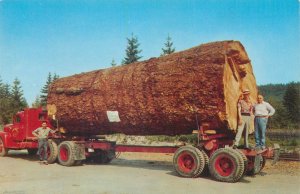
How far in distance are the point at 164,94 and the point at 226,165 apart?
9.27ft

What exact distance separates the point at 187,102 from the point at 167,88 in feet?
2.62

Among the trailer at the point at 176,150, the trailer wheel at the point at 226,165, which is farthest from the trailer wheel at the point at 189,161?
the trailer wheel at the point at 226,165

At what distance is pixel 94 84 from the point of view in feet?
43.6

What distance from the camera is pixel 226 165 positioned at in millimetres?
9859

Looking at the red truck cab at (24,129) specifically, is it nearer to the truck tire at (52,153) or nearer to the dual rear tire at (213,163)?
the truck tire at (52,153)

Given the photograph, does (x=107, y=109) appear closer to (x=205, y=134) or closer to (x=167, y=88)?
(x=167, y=88)

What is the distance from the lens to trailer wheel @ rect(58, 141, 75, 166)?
1331 centimetres

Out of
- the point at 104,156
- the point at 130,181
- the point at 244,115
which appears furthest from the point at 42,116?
the point at 244,115

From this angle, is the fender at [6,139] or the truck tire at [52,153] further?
the fender at [6,139]

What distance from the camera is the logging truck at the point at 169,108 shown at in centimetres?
1021

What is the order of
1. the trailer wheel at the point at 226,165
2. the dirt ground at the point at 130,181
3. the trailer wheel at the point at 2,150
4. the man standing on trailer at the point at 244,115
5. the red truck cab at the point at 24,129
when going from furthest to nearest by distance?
the trailer wheel at the point at 2,150 < the red truck cab at the point at 24,129 < the man standing on trailer at the point at 244,115 < the trailer wheel at the point at 226,165 < the dirt ground at the point at 130,181

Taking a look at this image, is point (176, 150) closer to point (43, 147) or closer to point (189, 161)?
point (189, 161)

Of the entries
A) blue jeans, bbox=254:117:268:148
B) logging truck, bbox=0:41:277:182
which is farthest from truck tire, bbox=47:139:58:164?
blue jeans, bbox=254:117:268:148

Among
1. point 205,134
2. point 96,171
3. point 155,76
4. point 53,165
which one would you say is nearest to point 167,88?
point 155,76
